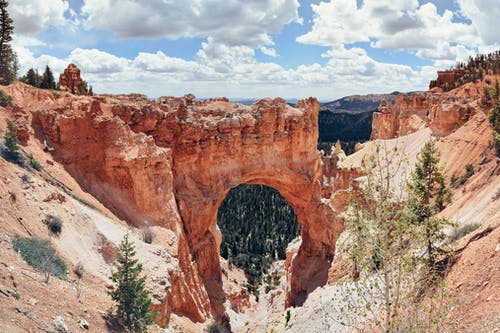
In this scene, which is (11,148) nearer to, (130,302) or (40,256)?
(40,256)

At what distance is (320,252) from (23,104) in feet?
87.2

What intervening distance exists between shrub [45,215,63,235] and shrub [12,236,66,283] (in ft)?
4.72

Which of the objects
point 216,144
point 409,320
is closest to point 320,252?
point 216,144

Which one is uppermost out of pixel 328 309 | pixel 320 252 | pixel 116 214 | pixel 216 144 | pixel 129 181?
pixel 216 144

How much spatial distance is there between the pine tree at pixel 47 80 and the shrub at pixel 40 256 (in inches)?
944

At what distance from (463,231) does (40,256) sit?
54.2 feet

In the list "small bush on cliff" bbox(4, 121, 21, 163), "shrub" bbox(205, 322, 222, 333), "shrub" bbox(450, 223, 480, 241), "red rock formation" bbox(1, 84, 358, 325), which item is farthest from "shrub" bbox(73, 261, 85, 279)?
"shrub" bbox(450, 223, 480, 241)

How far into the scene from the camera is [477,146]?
1275 inches

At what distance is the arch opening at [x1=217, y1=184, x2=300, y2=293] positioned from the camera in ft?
179

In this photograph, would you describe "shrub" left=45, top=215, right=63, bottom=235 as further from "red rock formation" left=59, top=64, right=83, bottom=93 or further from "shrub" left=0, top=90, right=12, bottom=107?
"red rock formation" left=59, top=64, right=83, bottom=93

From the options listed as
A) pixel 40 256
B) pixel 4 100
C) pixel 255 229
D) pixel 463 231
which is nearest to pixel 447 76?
pixel 255 229

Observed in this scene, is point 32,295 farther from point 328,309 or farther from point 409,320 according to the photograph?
point 328,309

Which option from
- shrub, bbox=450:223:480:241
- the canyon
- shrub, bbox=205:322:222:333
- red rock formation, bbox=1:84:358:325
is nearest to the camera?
shrub, bbox=450:223:480:241

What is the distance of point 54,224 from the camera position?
1811 cm
